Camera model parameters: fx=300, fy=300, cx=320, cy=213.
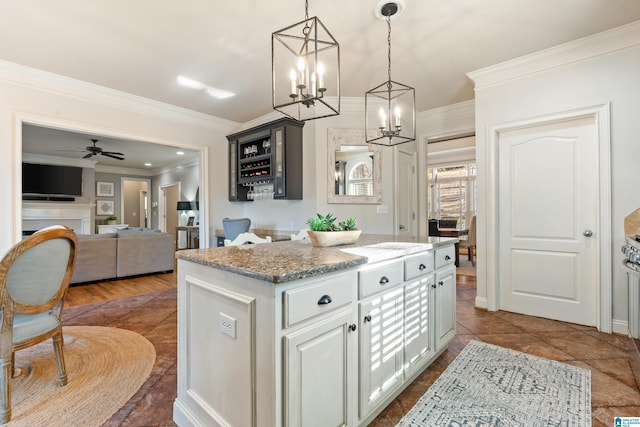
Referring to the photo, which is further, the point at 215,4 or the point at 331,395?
the point at 215,4

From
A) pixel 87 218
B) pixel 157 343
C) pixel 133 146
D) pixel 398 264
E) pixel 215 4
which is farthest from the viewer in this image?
pixel 87 218

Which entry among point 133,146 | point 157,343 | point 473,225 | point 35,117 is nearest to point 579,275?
point 473,225

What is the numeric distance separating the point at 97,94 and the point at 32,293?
308 cm

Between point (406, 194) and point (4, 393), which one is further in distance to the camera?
point (406, 194)

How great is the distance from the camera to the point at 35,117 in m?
3.39

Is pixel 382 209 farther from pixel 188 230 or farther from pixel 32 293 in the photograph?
pixel 188 230

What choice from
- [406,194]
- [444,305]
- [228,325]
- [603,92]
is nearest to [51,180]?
[406,194]

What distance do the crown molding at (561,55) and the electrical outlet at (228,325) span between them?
3583 mm

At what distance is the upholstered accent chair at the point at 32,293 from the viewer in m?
1.58

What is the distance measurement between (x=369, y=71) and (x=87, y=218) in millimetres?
8652

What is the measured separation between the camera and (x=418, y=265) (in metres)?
1.92

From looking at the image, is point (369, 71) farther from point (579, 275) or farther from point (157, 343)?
point (157, 343)

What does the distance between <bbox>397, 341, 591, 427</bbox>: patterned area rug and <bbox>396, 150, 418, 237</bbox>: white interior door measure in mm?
2423

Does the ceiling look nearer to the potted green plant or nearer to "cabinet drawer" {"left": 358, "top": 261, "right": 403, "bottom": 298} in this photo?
the potted green plant
